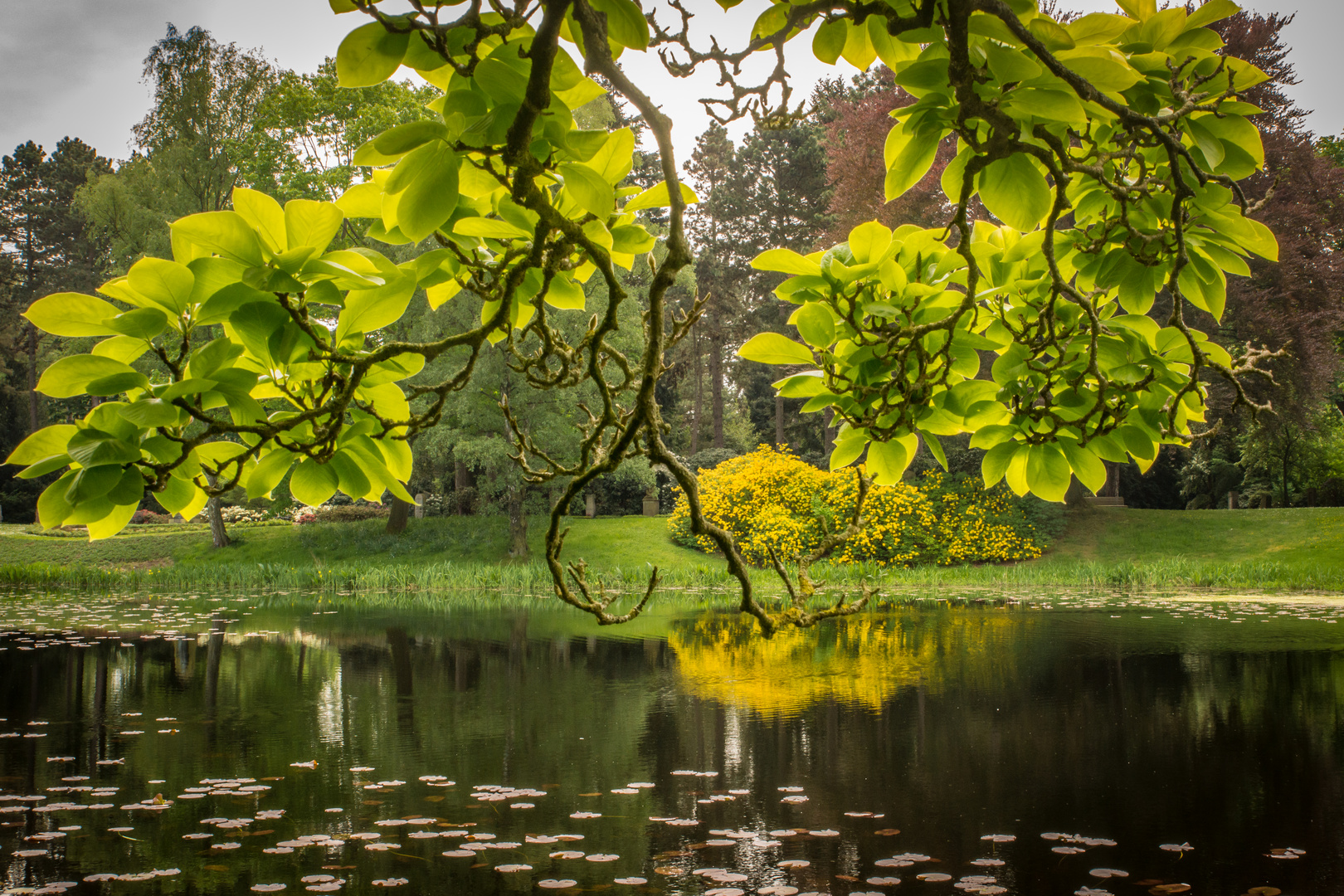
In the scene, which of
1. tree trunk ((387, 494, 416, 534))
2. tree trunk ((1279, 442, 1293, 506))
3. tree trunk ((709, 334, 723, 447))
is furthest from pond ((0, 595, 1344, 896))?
tree trunk ((709, 334, 723, 447))

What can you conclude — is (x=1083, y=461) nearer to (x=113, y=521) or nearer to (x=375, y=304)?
(x=375, y=304)

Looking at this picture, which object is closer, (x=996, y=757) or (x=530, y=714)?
(x=996, y=757)

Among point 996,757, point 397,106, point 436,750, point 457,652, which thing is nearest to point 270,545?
point 397,106

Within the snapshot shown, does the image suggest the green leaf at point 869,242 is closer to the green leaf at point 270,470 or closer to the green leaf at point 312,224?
the green leaf at point 312,224

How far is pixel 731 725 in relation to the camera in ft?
18.3

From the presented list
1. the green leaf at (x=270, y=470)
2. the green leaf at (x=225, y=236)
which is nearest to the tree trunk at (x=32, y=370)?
the green leaf at (x=270, y=470)

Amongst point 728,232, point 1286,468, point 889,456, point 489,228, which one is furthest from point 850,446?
point 728,232

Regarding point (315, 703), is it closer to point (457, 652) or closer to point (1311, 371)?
point (457, 652)

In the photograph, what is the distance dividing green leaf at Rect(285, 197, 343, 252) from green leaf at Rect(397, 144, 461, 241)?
→ 22cm

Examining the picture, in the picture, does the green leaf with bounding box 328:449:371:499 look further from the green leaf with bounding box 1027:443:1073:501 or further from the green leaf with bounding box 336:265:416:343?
the green leaf with bounding box 1027:443:1073:501

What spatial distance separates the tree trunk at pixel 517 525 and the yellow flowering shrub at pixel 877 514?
327 centimetres

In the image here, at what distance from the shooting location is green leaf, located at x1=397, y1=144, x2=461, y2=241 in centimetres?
79

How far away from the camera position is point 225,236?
92cm

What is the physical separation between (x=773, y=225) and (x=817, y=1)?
33644mm
